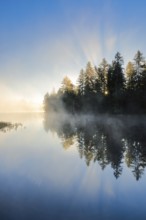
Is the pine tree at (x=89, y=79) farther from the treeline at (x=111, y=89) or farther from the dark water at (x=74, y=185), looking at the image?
the dark water at (x=74, y=185)

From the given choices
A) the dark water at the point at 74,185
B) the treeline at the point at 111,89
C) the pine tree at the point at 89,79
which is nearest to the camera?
the dark water at the point at 74,185

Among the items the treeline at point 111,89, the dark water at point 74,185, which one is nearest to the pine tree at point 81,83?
the treeline at point 111,89

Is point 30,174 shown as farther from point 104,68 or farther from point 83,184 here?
point 104,68

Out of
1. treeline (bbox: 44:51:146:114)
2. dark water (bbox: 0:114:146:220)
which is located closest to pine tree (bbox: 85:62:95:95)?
treeline (bbox: 44:51:146:114)

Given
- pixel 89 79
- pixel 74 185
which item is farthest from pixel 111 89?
pixel 74 185

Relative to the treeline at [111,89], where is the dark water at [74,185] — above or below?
below

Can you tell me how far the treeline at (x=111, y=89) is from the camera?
57688mm

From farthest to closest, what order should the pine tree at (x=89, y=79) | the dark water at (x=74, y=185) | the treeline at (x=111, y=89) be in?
the pine tree at (x=89, y=79) → the treeline at (x=111, y=89) → the dark water at (x=74, y=185)

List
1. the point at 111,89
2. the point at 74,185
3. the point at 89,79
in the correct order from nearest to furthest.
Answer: the point at 74,185 → the point at 111,89 → the point at 89,79

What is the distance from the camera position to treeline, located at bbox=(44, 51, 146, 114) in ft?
189

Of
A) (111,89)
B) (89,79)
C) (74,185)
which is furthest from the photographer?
(89,79)

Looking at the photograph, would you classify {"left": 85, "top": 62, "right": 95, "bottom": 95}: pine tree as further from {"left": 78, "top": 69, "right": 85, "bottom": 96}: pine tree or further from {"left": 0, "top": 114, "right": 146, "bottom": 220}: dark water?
{"left": 0, "top": 114, "right": 146, "bottom": 220}: dark water

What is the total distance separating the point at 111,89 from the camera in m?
64.6

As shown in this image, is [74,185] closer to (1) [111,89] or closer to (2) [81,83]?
(1) [111,89]
